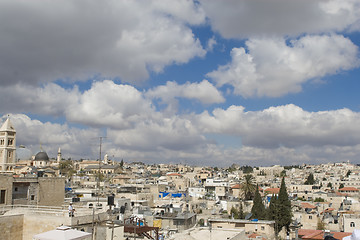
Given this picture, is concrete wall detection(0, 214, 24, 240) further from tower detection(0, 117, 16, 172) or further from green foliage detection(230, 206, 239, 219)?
green foliage detection(230, 206, 239, 219)

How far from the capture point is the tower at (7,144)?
38.1 meters

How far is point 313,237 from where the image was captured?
3431 cm

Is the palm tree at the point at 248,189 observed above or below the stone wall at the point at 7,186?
below

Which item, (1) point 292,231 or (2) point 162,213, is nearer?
(2) point 162,213

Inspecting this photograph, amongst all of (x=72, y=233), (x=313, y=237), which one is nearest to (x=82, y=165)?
(x=313, y=237)

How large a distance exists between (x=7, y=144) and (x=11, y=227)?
24403mm

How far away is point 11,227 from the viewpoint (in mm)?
17609

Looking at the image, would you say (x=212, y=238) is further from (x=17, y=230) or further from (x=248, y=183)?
(x=248, y=183)

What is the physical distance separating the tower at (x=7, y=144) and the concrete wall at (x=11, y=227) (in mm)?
22784

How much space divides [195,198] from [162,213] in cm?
3287

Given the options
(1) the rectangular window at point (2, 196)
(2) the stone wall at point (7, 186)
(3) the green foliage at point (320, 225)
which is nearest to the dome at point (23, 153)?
(3) the green foliage at point (320, 225)

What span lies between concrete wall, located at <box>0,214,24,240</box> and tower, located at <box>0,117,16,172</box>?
2278cm

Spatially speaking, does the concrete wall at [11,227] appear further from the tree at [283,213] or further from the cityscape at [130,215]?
the tree at [283,213]

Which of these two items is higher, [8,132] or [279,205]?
[8,132]
